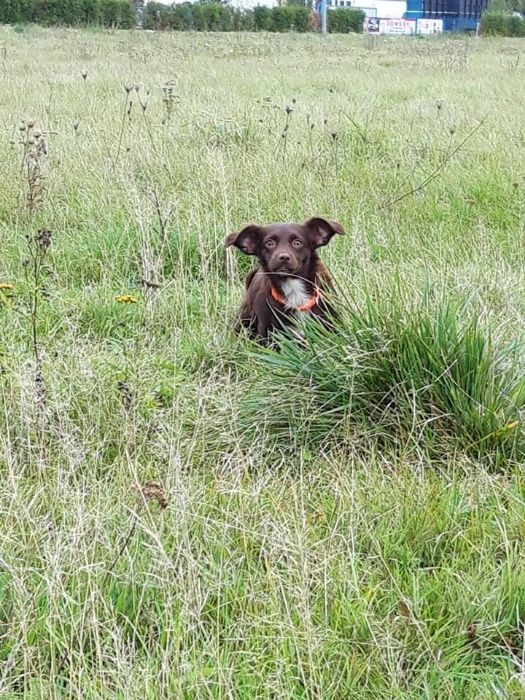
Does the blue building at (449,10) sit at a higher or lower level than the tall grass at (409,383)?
higher

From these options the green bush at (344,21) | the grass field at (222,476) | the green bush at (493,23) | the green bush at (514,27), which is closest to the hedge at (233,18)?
the green bush at (344,21)

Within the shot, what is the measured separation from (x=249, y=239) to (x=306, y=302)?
1.34ft

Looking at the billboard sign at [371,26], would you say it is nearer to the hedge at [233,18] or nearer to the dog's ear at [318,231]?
the hedge at [233,18]

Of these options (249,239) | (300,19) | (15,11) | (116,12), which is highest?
(300,19)

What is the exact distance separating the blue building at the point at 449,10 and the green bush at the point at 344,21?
38.4 metres

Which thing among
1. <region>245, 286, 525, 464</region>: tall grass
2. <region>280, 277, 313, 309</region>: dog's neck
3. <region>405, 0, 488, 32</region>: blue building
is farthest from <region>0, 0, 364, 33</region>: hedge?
<region>405, 0, 488, 32</region>: blue building

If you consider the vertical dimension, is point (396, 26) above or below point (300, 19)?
above

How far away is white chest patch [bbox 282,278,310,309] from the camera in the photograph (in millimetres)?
4066

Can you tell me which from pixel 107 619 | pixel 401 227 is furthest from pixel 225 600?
pixel 401 227

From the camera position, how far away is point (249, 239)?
162 inches

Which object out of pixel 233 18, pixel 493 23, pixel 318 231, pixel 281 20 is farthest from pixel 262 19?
pixel 318 231

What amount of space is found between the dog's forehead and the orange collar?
0.25 metres

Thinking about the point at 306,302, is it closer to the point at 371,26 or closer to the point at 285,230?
the point at 285,230

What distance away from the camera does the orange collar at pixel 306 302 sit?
397cm
